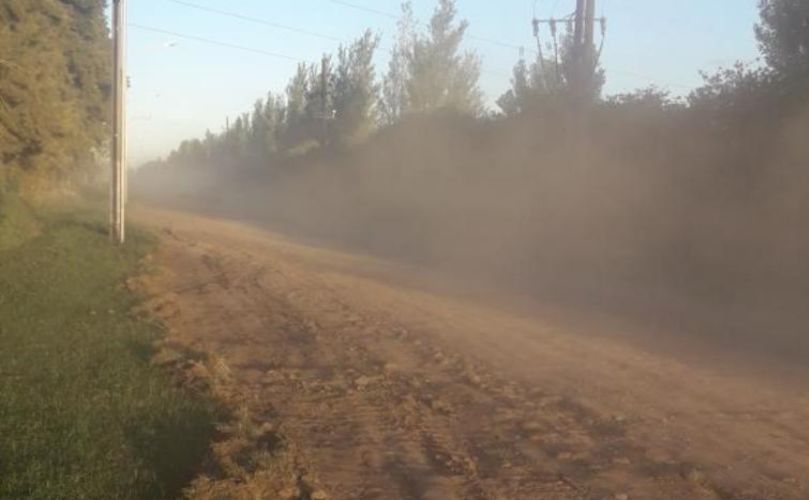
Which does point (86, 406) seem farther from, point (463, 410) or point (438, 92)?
point (438, 92)

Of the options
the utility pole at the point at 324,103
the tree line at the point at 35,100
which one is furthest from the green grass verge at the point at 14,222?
the utility pole at the point at 324,103

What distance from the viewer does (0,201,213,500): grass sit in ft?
22.1

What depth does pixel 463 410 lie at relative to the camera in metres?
8.96

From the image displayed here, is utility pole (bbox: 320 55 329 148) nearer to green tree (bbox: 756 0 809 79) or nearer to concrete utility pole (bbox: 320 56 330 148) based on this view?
concrete utility pole (bbox: 320 56 330 148)

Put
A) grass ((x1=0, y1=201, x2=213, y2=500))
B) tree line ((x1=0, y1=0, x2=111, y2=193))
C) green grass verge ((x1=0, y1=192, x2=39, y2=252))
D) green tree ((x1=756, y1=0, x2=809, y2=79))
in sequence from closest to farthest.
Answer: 1. grass ((x1=0, y1=201, x2=213, y2=500))
2. green tree ((x1=756, y1=0, x2=809, y2=79))
3. green grass verge ((x1=0, y1=192, x2=39, y2=252))
4. tree line ((x1=0, y1=0, x2=111, y2=193))

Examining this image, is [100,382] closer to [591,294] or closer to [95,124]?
[591,294]

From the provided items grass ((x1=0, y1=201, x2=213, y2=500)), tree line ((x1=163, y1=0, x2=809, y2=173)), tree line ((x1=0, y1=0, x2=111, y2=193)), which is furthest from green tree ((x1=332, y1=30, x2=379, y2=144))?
grass ((x1=0, y1=201, x2=213, y2=500))

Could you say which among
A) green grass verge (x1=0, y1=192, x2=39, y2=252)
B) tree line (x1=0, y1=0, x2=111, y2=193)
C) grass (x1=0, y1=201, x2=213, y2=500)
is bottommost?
grass (x1=0, y1=201, x2=213, y2=500)

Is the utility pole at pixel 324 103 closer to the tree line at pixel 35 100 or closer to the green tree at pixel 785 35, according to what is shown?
the tree line at pixel 35 100

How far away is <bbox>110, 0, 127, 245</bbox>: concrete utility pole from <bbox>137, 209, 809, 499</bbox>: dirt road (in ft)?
25.6

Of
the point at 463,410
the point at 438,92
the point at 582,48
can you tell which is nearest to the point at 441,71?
the point at 438,92

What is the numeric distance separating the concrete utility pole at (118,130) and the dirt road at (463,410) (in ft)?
25.6

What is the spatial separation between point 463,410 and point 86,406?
325 centimetres

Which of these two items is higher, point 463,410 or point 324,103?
point 324,103
